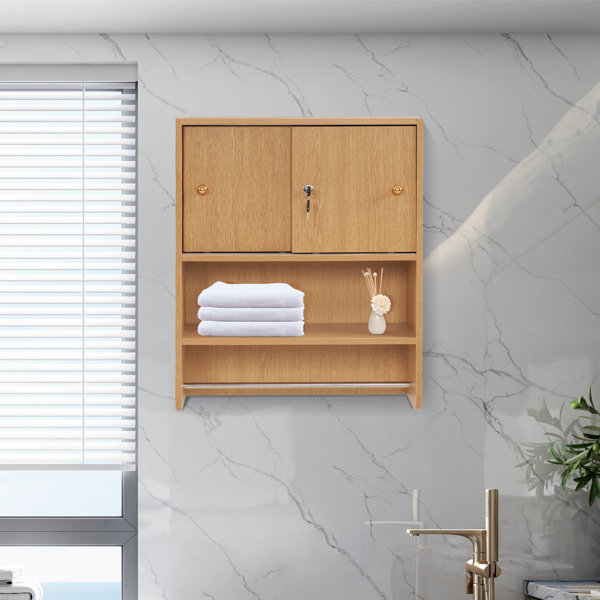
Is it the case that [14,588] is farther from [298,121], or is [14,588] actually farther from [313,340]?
[298,121]

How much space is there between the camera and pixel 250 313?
1.69m

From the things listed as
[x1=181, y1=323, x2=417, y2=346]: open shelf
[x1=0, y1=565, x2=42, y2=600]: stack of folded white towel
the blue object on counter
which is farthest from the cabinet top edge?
the blue object on counter

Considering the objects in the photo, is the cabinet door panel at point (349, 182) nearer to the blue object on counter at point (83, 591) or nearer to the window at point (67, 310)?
the window at point (67, 310)

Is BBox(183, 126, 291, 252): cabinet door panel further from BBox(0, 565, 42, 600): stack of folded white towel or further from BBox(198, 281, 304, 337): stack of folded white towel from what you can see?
BBox(0, 565, 42, 600): stack of folded white towel

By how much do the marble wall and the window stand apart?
0.10 metres

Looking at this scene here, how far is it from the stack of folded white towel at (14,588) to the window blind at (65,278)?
32 cm

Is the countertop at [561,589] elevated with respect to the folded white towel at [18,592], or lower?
lower

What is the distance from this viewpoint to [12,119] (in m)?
1.96

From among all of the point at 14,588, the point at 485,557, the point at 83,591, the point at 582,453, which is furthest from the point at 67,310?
the point at 582,453

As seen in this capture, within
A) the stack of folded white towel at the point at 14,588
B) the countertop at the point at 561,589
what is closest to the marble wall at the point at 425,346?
the countertop at the point at 561,589

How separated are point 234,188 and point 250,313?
0.35 metres

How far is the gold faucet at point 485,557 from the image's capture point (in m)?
1.54

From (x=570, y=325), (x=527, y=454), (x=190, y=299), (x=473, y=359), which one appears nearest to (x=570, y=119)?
(x=570, y=325)

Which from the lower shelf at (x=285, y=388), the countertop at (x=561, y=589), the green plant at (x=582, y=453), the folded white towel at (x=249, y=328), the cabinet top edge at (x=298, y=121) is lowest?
the countertop at (x=561, y=589)
